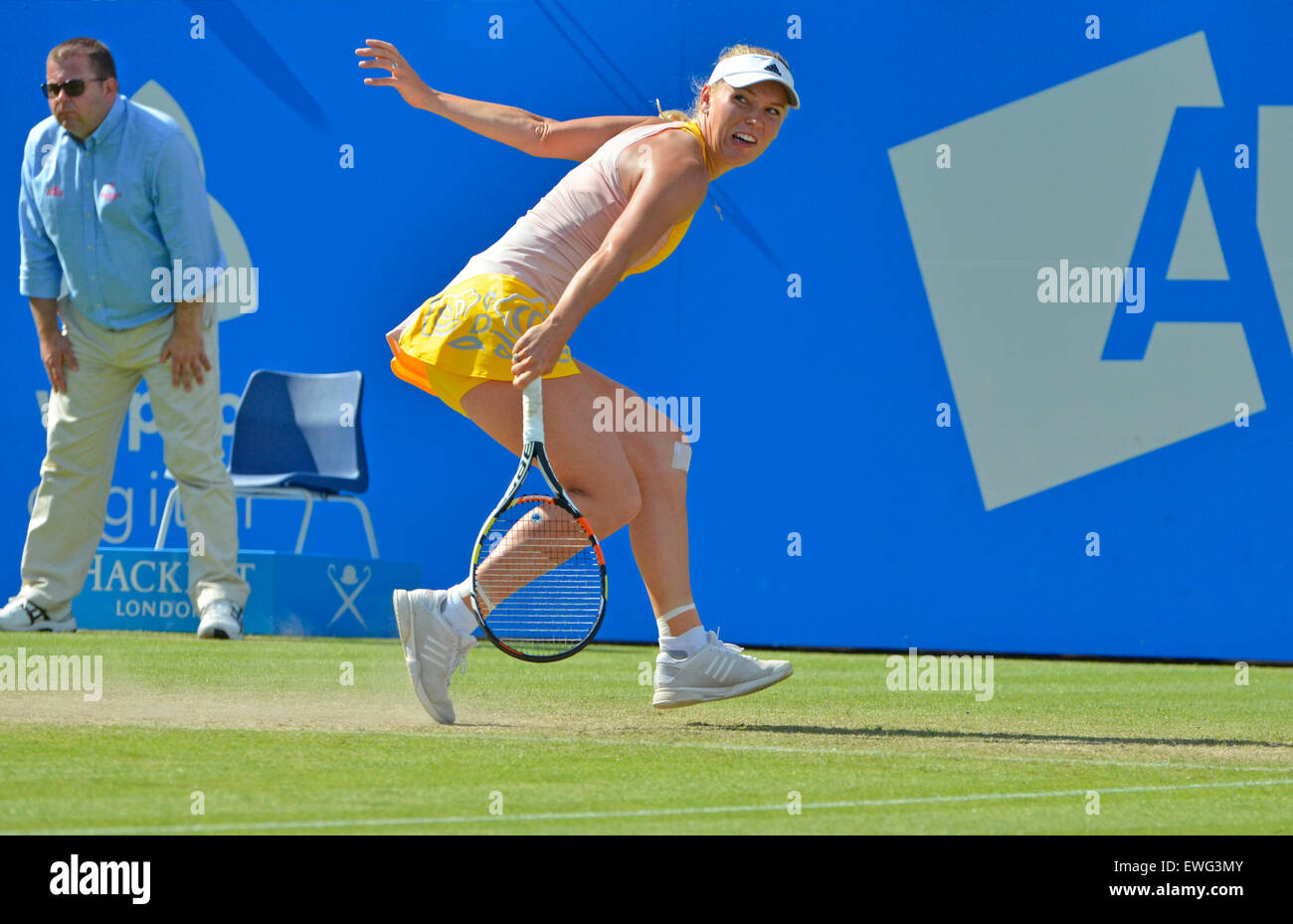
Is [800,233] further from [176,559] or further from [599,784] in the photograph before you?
[599,784]

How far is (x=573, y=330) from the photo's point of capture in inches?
161

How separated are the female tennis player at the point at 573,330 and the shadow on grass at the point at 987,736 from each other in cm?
14

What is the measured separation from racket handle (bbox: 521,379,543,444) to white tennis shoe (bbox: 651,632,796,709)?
31.8 inches

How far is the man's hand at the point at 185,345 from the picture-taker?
23.4 ft

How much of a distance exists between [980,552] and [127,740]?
5321 mm

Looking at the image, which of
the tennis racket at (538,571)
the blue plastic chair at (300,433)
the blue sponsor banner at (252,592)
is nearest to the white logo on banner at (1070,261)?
the blue plastic chair at (300,433)

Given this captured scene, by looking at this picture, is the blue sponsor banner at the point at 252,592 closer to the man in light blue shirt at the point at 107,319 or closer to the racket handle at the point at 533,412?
the man in light blue shirt at the point at 107,319

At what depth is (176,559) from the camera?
26.5 ft

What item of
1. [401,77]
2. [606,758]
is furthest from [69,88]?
[606,758]

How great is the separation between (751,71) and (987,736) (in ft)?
5.91

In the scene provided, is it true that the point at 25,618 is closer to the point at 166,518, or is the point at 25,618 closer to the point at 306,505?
the point at 166,518

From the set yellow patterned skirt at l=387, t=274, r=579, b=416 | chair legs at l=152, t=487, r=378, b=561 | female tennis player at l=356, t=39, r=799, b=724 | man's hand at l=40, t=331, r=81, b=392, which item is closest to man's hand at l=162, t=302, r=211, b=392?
man's hand at l=40, t=331, r=81, b=392

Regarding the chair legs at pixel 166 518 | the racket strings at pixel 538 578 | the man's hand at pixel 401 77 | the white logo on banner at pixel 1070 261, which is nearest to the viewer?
the racket strings at pixel 538 578

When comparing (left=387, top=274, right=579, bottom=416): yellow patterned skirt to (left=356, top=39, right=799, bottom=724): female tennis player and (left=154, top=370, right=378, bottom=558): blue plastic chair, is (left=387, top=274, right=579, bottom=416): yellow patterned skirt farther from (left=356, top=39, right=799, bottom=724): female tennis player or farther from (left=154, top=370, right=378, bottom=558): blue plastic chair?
(left=154, top=370, right=378, bottom=558): blue plastic chair
